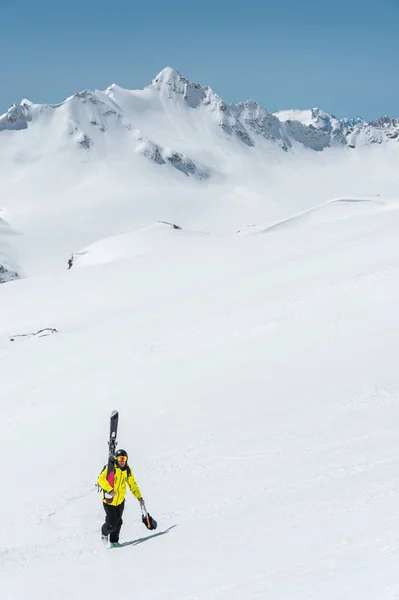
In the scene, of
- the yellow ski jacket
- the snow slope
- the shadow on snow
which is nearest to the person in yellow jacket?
the yellow ski jacket

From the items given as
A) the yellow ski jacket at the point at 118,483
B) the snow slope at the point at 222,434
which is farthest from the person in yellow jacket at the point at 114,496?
the snow slope at the point at 222,434

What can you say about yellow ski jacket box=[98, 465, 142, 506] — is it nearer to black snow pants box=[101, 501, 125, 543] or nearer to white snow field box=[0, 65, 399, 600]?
black snow pants box=[101, 501, 125, 543]

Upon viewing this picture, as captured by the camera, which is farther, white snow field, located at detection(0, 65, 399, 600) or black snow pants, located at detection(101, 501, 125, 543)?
black snow pants, located at detection(101, 501, 125, 543)

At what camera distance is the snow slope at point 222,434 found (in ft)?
24.7

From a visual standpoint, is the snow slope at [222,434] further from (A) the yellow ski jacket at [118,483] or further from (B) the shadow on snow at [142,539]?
(A) the yellow ski jacket at [118,483]

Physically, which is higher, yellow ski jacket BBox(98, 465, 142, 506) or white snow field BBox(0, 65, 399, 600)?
yellow ski jacket BBox(98, 465, 142, 506)

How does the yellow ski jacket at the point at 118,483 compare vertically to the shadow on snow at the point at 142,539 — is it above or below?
above

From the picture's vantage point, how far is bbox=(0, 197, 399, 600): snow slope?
7527mm

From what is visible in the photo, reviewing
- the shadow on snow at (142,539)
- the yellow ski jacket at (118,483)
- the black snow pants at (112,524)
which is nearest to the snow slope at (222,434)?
the shadow on snow at (142,539)

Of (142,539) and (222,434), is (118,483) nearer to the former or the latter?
(142,539)

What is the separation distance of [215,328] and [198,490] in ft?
38.1

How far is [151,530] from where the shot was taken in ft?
33.0

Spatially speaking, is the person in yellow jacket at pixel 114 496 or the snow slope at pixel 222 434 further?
the person in yellow jacket at pixel 114 496

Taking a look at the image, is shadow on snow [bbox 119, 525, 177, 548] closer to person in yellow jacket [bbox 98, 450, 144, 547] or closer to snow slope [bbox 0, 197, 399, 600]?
snow slope [bbox 0, 197, 399, 600]
